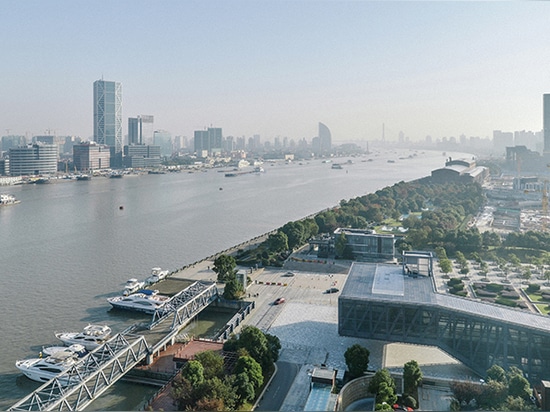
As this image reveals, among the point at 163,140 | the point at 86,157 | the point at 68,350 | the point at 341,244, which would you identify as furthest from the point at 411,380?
the point at 163,140

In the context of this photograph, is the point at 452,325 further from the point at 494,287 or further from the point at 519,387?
the point at 494,287

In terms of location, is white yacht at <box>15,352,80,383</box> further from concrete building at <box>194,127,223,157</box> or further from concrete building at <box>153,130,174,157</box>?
concrete building at <box>153,130,174,157</box>

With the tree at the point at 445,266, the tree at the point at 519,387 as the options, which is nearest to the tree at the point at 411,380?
the tree at the point at 519,387

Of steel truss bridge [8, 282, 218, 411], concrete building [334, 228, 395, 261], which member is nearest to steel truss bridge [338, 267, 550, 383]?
steel truss bridge [8, 282, 218, 411]

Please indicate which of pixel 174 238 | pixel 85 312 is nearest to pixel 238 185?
pixel 174 238

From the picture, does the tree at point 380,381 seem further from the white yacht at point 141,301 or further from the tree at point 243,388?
the white yacht at point 141,301
